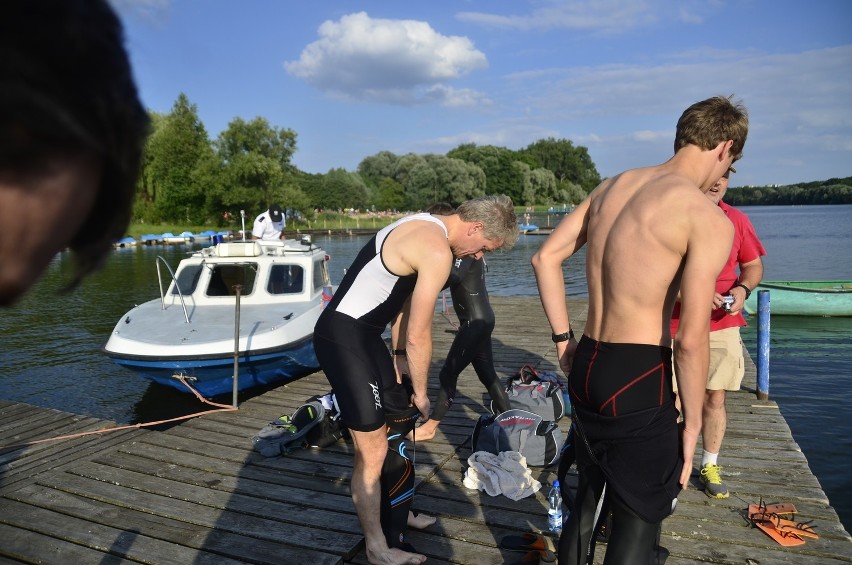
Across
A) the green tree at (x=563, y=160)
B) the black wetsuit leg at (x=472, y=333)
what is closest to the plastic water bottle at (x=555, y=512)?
the black wetsuit leg at (x=472, y=333)

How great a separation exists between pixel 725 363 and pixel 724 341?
0.20 m

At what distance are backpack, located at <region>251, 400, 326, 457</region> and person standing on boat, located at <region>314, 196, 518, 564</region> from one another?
6.89 ft

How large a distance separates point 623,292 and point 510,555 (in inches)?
81.8

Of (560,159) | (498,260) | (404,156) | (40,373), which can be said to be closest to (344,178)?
(404,156)

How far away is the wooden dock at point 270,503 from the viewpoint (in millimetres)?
3895

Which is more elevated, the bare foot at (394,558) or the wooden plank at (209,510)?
the bare foot at (394,558)

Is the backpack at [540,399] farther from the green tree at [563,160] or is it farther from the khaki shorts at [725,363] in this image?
the green tree at [563,160]

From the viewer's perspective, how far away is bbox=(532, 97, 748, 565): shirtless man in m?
2.47

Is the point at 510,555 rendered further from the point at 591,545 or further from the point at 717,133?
the point at 717,133

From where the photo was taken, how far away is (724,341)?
183 inches

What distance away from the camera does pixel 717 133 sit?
278 centimetres

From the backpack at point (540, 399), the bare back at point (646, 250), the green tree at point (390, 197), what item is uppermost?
the green tree at point (390, 197)

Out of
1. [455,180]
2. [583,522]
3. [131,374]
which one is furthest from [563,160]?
[583,522]

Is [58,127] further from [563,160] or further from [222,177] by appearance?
[563,160]
